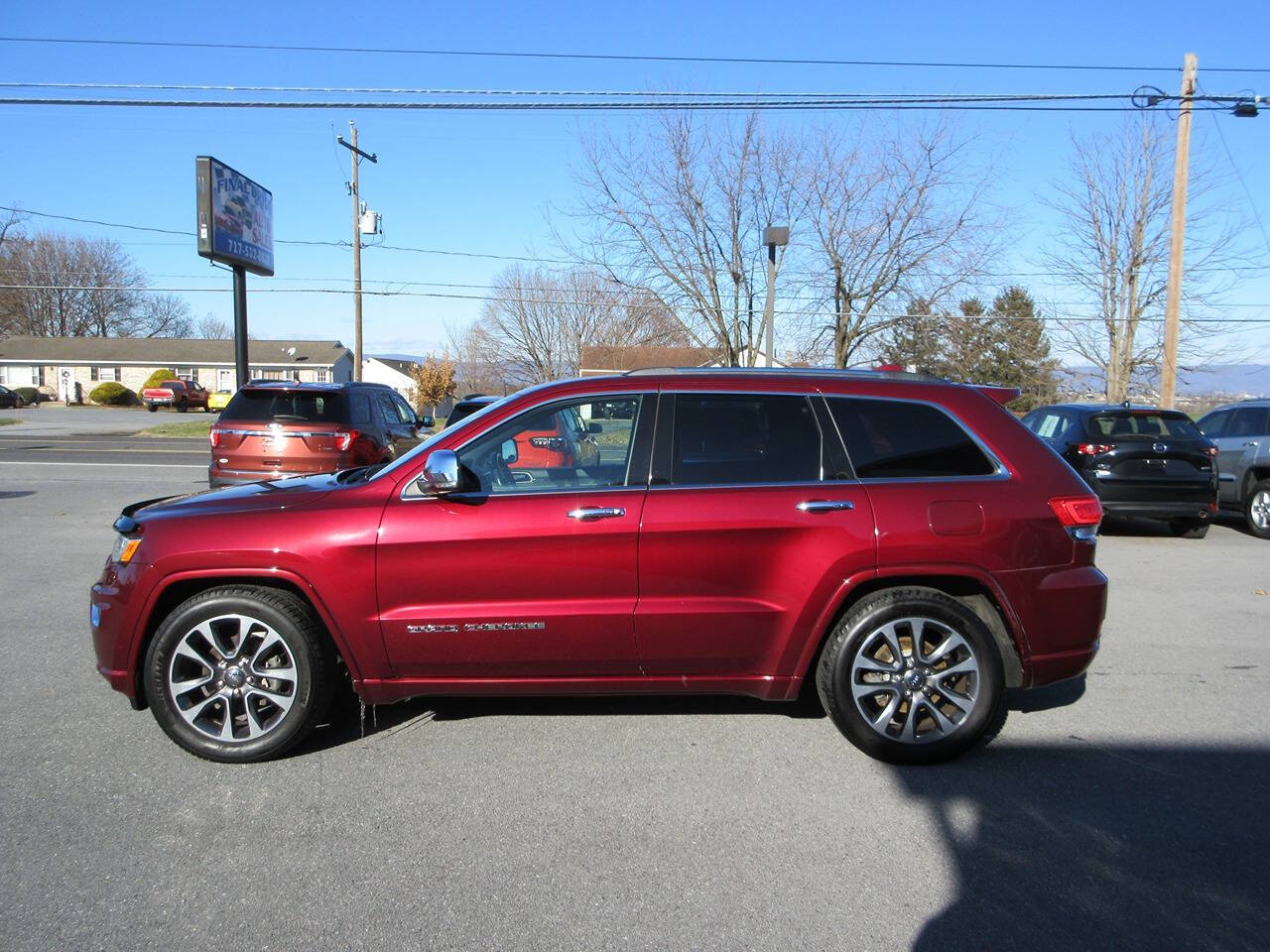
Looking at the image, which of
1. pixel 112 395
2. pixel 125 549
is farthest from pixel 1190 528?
pixel 112 395

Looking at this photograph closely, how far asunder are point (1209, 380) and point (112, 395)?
59.3 metres

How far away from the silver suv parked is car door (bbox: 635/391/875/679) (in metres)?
9.25

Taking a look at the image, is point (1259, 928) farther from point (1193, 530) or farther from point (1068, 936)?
point (1193, 530)

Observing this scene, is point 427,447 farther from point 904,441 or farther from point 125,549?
point 904,441

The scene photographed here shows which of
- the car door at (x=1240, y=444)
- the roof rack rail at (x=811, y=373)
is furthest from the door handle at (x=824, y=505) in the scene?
the car door at (x=1240, y=444)

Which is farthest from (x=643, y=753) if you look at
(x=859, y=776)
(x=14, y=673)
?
(x=14, y=673)

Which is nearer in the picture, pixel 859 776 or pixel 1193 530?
pixel 859 776

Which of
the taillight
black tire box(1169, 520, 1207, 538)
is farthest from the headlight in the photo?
black tire box(1169, 520, 1207, 538)

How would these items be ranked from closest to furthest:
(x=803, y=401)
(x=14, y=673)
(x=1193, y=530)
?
(x=803, y=401) → (x=14, y=673) → (x=1193, y=530)

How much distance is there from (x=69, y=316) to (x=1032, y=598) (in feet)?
280

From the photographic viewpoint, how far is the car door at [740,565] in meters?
4.05

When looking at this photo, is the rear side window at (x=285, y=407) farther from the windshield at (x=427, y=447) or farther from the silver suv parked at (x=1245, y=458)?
the silver suv parked at (x=1245, y=458)

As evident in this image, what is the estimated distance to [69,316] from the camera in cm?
7388

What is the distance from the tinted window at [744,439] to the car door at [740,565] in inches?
1.6
